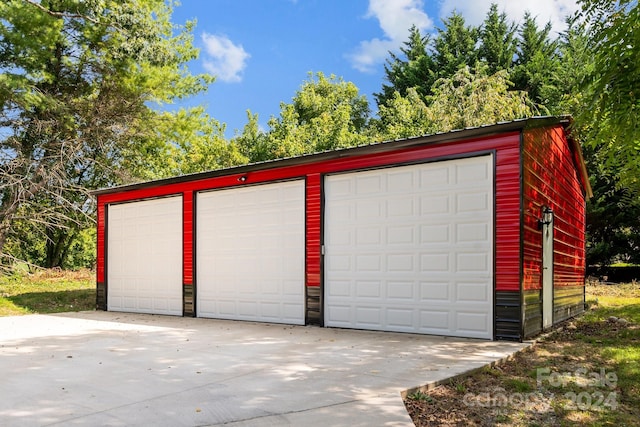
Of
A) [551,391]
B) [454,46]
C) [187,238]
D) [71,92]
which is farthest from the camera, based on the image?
[454,46]

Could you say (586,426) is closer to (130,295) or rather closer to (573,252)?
(573,252)

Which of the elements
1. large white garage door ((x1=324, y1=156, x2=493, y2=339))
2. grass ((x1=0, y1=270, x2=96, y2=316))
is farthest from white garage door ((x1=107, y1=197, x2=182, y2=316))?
large white garage door ((x1=324, y1=156, x2=493, y2=339))

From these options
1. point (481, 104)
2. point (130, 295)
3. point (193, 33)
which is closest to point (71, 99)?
point (193, 33)

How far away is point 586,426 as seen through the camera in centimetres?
359

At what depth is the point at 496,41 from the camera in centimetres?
2702

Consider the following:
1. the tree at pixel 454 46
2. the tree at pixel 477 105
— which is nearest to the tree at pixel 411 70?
the tree at pixel 454 46

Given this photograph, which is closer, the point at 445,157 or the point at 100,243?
the point at 445,157

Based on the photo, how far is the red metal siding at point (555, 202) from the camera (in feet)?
23.1

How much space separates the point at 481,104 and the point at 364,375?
1409cm

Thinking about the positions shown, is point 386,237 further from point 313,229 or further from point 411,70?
point 411,70

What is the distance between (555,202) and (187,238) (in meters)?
6.77

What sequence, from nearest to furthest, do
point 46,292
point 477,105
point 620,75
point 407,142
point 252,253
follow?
point 620,75, point 407,142, point 252,253, point 46,292, point 477,105

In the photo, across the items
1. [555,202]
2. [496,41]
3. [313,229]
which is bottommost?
[313,229]

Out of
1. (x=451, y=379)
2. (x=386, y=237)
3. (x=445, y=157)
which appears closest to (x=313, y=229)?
(x=386, y=237)
